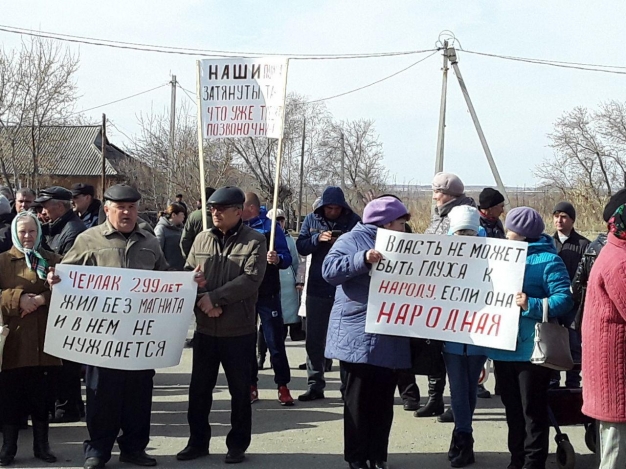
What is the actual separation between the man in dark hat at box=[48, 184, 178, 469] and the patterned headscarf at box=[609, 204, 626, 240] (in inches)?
124

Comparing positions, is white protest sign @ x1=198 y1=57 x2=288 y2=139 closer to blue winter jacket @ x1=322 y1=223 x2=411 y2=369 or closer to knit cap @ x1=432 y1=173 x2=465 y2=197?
knit cap @ x1=432 y1=173 x2=465 y2=197

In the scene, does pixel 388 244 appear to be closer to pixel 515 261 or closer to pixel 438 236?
pixel 438 236

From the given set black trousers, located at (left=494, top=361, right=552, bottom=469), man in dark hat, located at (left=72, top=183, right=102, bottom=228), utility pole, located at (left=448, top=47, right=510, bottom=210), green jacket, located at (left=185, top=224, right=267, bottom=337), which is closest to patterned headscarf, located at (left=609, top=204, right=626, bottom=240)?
black trousers, located at (left=494, top=361, right=552, bottom=469)

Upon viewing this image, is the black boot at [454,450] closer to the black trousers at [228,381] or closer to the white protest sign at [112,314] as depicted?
the black trousers at [228,381]

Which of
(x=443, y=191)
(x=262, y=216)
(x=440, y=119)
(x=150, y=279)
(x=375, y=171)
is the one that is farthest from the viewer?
(x=375, y=171)

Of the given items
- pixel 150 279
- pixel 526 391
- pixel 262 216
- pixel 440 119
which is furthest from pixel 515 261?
pixel 440 119

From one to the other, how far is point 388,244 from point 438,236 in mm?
368

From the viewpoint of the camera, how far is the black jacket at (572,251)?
26.8 ft

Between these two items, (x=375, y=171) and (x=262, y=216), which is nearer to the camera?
(x=262, y=216)

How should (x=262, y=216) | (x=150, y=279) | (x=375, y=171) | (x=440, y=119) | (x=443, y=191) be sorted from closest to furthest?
(x=150, y=279)
(x=443, y=191)
(x=262, y=216)
(x=440, y=119)
(x=375, y=171)

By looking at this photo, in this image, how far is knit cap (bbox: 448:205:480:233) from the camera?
5.80 m

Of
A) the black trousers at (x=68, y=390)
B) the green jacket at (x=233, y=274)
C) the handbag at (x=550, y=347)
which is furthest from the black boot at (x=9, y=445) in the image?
the handbag at (x=550, y=347)

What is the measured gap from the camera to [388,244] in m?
5.42

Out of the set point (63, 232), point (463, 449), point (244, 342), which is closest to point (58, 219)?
point (63, 232)
